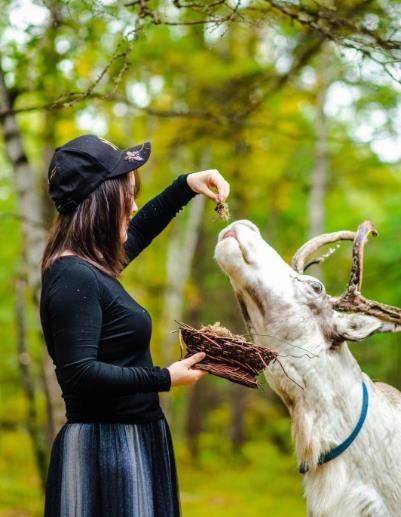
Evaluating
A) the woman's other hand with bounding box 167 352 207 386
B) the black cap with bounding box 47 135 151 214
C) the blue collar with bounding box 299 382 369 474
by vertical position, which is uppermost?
the black cap with bounding box 47 135 151 214

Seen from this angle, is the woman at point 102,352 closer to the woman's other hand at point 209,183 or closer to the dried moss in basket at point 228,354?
the dried moss in basket at point 228,354

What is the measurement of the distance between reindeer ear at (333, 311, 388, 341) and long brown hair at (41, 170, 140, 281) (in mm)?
1134

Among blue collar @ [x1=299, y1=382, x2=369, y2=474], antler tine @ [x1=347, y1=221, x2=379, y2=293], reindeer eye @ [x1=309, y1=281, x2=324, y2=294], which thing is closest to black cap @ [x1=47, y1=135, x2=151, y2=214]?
reindeer eye @ [x1=309, y1=281, x2=324, y2=294]

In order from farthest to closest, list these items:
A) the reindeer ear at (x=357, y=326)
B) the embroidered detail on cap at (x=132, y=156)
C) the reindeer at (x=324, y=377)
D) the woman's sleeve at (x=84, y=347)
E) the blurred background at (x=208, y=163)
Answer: the blurred background at (x=208, y=163)
the reindeer ear at (x=357, y=326)
the reindeer at (x=324, y=377)
the embroidered detail on cap at (x=132, y=156)
the woman's sleeve at (x=84, y=347)

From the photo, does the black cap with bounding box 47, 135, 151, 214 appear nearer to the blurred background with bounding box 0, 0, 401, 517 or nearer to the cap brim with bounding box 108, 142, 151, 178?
the cap brim with bounding box 108, 142, 151, 178

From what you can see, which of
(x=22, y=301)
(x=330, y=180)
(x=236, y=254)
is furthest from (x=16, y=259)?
(x=236, y=254)

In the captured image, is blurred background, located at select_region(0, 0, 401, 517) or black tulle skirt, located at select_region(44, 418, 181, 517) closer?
black tulle skirt, located at select_region(44, 418, 181, 517)

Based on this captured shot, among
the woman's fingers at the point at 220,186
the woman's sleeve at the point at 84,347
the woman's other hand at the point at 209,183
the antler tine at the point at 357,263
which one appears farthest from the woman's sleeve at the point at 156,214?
the woman's sleeve at the point at 84,347

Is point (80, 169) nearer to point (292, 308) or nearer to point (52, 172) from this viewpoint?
point (52, 172)

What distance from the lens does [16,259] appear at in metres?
12.6

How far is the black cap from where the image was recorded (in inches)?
111

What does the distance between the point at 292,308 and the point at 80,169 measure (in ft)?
3.90

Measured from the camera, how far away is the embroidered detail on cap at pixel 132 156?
293cm

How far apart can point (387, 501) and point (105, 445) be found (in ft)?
4.33
